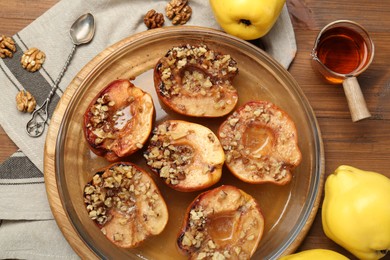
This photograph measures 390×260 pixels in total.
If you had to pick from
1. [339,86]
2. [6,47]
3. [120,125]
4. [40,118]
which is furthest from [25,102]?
[339,86]

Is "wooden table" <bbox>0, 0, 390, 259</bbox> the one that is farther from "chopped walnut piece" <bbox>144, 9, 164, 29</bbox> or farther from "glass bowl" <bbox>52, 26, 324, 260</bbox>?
"chopped walnut piece" <bbox>144, 9, 164, 29</bbox>

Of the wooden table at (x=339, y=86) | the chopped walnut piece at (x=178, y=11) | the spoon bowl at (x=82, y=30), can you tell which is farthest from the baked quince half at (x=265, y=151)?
the spoon bowl at (x=82, y=30)

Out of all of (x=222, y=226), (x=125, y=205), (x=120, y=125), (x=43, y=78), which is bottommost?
(x=222, y=226)

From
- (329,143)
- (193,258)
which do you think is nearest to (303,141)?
(329,143)

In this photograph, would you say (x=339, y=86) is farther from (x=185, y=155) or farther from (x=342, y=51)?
(x=185, y=155)

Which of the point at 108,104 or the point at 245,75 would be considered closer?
the point at 108,104

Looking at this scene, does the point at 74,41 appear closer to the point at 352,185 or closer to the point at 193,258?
the point at 193,258

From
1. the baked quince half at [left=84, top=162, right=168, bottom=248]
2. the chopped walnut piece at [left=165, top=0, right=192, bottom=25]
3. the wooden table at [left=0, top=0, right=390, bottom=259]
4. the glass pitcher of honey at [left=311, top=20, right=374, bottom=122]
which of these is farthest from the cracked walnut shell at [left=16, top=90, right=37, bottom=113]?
the glass pitcher of honey at [left=311, top=20, right=374, bottom=122]
